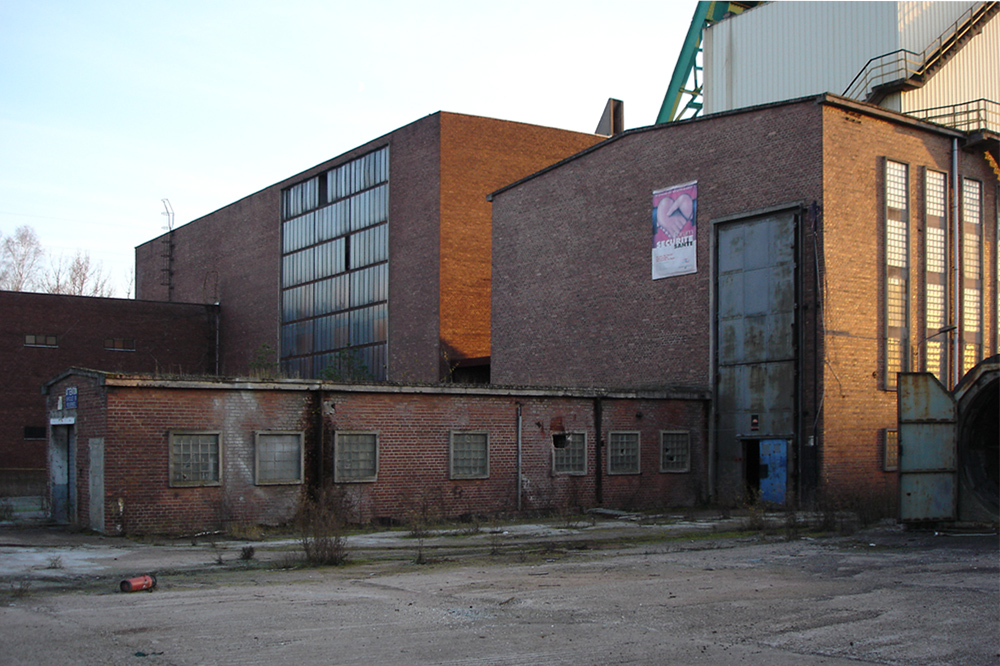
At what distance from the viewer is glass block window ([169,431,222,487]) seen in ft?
61.2

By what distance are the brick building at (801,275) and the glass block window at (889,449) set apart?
0.20 ft

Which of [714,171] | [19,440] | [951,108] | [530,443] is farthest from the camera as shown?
[19,440]

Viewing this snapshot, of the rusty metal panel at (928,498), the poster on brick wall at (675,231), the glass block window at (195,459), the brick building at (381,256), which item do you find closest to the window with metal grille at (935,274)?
the poster on brick wall at (675,231)

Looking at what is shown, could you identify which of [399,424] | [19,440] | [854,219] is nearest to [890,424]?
[854,219]

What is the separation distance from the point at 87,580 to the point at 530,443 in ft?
42.8

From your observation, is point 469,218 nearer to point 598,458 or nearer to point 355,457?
point 598,458

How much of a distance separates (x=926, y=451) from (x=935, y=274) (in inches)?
394

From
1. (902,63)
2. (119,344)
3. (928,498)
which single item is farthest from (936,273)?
(119,344)

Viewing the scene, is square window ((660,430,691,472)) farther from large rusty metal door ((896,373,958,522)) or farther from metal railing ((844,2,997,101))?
metal railing ((844,2,997,101))

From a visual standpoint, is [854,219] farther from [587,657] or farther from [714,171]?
[587,657]

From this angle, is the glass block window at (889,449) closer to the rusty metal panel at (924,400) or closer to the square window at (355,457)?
the rusty metal panel at (924,400)

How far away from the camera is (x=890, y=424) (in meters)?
25.6

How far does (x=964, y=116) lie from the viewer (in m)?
30.9

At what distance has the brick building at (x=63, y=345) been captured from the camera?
44375mm
